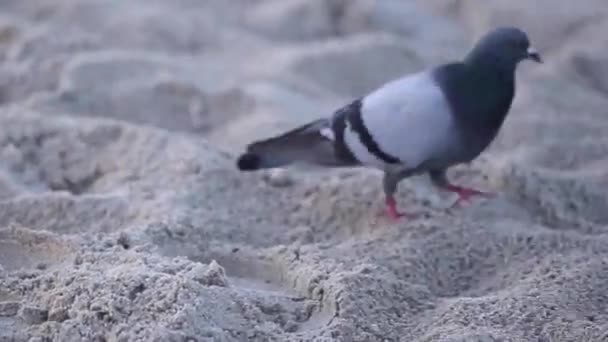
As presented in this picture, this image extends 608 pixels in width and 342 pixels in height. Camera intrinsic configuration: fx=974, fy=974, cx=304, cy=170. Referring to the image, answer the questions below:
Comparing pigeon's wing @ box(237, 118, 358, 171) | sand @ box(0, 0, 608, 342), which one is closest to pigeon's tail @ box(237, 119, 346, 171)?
pigeon's wing @ box(237, 118, 358, 171)

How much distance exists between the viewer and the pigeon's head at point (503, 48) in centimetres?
277

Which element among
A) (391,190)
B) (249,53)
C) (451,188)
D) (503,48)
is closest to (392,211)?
(391,190)

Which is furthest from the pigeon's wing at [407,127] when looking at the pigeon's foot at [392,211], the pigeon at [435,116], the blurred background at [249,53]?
the blurred background at [249,53]

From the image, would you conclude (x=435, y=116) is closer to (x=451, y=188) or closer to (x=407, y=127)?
(x=407, y=127)

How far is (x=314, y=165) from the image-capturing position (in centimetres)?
301

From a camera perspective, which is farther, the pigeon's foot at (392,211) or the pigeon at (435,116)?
the pigeon's foot at (392,211)

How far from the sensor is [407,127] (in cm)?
273

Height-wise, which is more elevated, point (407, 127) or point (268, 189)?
point (407, 127)

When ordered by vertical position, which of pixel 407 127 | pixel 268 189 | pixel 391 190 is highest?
pixel 407 127

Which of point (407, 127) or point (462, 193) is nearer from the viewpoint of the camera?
point (407, 127)

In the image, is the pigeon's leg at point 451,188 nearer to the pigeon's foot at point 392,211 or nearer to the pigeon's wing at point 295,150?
the pigeon's foot at point 392,211

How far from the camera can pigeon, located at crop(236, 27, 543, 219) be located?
107 inches

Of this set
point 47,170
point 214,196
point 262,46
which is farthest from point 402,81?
point 262,46

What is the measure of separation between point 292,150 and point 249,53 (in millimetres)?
1392
